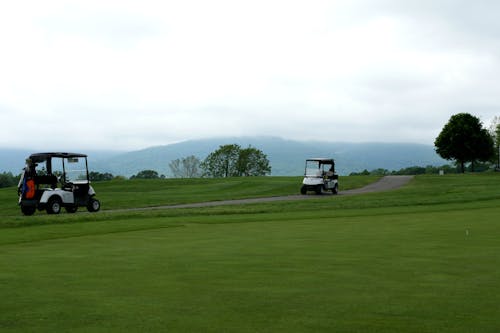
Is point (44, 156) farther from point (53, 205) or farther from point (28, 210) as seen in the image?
point (28, 210)

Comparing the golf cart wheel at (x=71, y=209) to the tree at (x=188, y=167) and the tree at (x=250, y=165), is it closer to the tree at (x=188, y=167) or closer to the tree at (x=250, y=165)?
the tree at (x=250, y=165)

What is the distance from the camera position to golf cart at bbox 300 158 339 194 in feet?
148

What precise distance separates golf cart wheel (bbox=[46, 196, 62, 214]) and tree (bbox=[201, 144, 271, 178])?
323 feet

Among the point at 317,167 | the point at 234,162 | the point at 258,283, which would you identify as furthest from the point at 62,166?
the point at 234,162

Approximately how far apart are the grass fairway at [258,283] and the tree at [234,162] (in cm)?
11276

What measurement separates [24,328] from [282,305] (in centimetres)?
271

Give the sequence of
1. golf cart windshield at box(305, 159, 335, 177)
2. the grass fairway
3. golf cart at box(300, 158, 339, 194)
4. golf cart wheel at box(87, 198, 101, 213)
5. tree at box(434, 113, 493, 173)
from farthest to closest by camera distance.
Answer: tree at box(434, 113, 493, 173) → golf cart windshield at box(305, 159, 335, 177) → golf cart at box(300, 158, 339, 194) → golf cart wheel at box(87, 198, 101, 213) → the grass fairway

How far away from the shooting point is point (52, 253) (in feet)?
39.6

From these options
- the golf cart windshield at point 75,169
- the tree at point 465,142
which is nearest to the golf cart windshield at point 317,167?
the golf cart windshield at point 75,169

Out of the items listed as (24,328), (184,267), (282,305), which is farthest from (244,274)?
(24,328)

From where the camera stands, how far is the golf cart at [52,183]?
96.3 feet

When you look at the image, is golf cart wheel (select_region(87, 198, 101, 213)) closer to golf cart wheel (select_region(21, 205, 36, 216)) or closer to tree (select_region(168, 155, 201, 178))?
Answer: golf cart wheel (select_region(21, 205, 36, 216))

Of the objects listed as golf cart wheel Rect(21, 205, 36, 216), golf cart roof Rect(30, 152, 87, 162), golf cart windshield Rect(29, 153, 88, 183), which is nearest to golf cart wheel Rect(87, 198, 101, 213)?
golf cart windshield Rect(29, 153, 88, 183)

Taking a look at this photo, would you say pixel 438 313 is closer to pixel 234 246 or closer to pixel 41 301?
pixel 41 301
